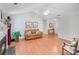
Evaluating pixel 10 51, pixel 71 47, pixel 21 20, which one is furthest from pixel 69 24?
pixel 10 51

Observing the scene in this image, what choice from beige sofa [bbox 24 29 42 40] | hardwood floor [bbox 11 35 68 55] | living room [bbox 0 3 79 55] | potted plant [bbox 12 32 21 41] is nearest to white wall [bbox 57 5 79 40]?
living room [bbox 0 3 79 55]

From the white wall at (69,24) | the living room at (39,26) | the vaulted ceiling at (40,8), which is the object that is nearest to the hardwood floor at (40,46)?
the living room at (39,26)

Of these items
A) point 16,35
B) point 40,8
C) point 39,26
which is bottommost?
→ point 16,35

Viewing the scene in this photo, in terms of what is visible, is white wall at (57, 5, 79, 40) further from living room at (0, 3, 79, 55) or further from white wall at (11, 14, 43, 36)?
white wall at (11, 14, 43, 36)

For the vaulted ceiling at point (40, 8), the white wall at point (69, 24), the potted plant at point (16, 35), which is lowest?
the potted plant at point (16, 35)

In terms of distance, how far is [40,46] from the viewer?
72.0 inches

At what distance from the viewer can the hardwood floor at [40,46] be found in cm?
180

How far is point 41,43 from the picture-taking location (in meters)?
1.83

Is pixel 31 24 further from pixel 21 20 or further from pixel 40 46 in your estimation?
pixel 40 46

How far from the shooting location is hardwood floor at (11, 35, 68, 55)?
5.90ft

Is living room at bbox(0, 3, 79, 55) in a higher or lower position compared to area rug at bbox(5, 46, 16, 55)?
higher

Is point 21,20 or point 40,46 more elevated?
point 21,20

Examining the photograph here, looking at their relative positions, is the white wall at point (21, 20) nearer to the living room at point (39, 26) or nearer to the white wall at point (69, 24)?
the living room at point (39, 26)

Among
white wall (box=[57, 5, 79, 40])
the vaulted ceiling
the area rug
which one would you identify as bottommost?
the area rug
